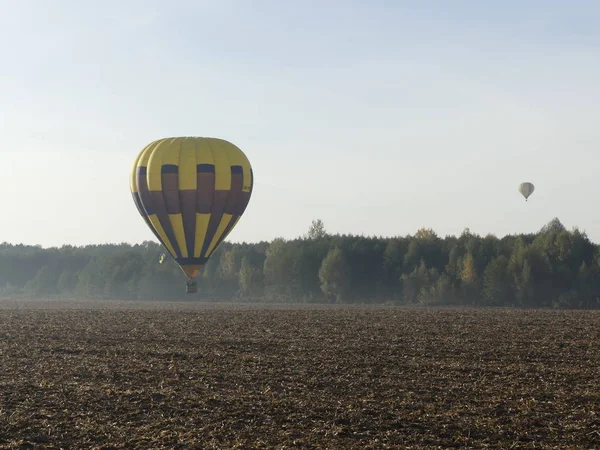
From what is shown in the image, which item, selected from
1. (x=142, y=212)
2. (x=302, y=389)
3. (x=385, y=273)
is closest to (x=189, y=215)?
(x=142, y=212)

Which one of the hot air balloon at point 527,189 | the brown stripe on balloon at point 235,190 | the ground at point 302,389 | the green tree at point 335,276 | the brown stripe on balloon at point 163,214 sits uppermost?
the hot air balloon at point 527,189

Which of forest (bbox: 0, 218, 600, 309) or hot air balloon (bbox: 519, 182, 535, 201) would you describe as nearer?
forest (bbox: 0, 218, 600, 309)

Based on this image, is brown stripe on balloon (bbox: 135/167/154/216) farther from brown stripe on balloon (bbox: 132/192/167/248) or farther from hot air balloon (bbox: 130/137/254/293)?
brown stripe on balloon (bbox: 132/192/167/248)

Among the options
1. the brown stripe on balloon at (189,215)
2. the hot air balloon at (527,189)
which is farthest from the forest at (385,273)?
the brown stripe on balloon at (189,215)

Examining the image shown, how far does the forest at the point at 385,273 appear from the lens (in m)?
84.8

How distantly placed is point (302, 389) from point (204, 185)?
102 feet

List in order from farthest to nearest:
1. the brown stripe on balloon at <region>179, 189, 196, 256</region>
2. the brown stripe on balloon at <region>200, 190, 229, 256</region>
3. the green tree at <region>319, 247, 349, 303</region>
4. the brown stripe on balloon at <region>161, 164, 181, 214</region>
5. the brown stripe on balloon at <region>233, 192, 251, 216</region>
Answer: the green tree at <region>319, 247, 349, 303</region>, the brown stripe on balloon at <region>233, 192, 251, 216</region>, the brown stripe on balloon at <region>200, 190, 229, 256</region>, the brown stripe on balloon at <region>179, 189, 196, 256</region>, the brown stripe on balloon at <region>161, 164, 181, 214</region>

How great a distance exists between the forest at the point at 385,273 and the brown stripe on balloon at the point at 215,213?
38.3 metres

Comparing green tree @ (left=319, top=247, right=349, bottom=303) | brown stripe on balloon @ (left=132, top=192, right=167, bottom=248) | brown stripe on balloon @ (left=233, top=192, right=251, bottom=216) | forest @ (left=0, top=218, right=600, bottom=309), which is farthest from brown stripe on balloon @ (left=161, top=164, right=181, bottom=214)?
green tree @ (left=319, top=247, right=349, bottom=303)

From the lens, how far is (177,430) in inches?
682

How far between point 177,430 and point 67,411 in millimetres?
3273

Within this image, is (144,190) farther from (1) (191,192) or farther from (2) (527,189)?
(2) (527,189)

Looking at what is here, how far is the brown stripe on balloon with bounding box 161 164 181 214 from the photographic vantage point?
52062 millimetres

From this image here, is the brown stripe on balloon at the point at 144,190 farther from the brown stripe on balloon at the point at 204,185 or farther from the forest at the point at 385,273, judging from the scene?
the forest at the point at 385,273
